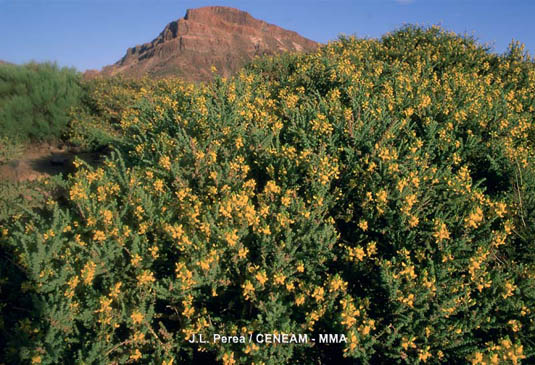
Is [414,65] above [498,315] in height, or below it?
above

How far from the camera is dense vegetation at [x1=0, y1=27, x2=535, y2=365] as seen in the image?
219 centimetres

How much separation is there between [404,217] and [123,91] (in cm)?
982

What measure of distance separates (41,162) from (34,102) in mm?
2089

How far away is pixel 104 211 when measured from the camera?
2670 mm

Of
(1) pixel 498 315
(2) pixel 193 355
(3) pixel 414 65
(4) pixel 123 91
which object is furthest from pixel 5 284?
(4) pixel 123 91

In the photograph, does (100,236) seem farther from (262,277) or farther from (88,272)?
(262,277)

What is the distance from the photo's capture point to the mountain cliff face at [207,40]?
57.4 metres

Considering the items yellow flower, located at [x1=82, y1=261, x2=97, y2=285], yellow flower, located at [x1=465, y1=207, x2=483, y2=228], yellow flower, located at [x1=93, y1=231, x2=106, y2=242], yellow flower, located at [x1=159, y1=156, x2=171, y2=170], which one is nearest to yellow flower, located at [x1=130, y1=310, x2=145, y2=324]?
yellow flower, located at [x1=82, y1=261, x2=97, y2=285]

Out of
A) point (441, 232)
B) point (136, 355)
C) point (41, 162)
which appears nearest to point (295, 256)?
point (441, 232)

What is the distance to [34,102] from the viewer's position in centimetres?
881

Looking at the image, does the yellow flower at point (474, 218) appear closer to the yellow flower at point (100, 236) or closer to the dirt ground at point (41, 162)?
the yellow flower at point (100, 236)

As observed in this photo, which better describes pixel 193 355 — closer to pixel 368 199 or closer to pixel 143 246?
pixel 143 246

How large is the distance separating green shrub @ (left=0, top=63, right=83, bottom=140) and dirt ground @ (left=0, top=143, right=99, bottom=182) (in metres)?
0.37

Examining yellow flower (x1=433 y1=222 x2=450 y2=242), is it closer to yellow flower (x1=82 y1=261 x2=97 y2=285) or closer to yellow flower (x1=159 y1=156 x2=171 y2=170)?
yellow flower (x1=159 y1=156 x2=171 y2=170)
